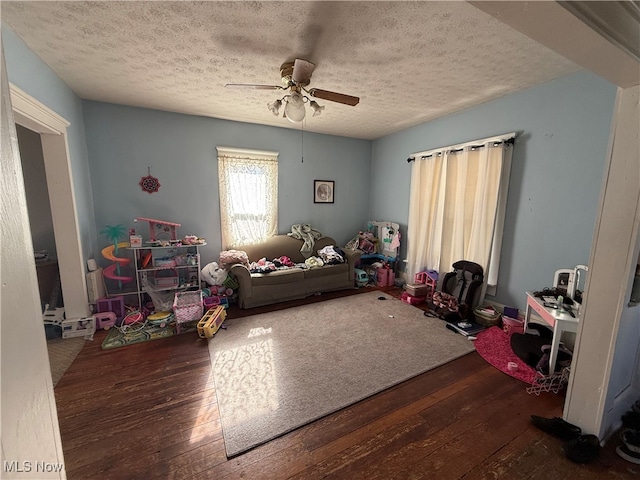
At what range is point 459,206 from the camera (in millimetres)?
3385

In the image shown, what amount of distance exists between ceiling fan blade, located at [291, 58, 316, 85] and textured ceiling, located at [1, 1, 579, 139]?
0.41ft

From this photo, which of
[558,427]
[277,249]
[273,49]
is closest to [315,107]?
[273,49]

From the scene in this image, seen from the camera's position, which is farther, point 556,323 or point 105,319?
point 105,319

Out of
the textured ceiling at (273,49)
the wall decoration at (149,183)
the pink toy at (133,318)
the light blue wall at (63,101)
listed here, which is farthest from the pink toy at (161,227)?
the textured ceiling at (273,49)

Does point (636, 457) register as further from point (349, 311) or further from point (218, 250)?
point (218, 250)

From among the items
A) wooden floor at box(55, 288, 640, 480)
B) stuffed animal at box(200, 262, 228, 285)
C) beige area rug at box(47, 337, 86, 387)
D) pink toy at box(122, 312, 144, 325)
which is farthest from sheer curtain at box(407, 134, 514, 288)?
beige area rug at box(47, 337, 86, 387)

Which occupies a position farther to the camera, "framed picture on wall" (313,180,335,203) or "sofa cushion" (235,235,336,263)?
"framed picture on wall" (313,180,335,203)

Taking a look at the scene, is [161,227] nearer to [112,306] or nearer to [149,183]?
[149,183]

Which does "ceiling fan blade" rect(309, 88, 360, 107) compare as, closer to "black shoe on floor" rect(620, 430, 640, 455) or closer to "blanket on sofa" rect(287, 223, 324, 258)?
"blanket on sofa" rect(287, 223, 324, 258)

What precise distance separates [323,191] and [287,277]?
185 cm

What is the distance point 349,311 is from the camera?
336 centimetres

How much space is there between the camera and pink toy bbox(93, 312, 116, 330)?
280cm

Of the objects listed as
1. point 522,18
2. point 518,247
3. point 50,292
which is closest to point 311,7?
point 522,18
